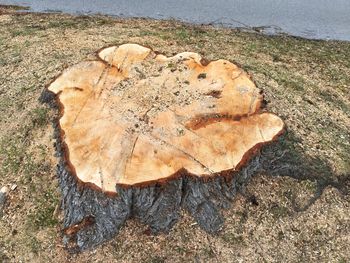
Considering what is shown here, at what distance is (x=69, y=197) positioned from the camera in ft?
14.1

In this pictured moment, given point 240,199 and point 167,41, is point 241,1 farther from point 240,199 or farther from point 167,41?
point 240,199

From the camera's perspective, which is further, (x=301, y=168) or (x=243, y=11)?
(x=243, y=11)

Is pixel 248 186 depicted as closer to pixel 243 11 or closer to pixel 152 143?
pixel 152 143

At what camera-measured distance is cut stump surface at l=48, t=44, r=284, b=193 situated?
400 cm

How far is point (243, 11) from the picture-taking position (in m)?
8.48

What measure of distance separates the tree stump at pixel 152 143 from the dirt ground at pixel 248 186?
196mm

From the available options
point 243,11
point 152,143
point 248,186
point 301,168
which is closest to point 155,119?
point 152,143

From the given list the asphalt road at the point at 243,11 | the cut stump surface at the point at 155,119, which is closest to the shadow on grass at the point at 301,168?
the cut stump surface at the point at 155,119

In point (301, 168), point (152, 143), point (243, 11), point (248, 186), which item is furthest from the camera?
point (243, 11)

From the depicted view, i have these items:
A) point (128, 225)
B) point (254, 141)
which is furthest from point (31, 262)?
point (254, 141)

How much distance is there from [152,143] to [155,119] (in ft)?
0.97

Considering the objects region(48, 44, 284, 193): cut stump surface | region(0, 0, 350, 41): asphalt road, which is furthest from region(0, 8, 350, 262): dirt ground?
region(0, 0, 350, 41): asphalt road

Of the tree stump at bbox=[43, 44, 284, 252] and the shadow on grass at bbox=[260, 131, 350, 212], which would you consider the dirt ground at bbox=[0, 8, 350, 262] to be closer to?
the shadow on grass at bbox=[260, 131, 350, 212]

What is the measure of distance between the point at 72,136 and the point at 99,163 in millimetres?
381
